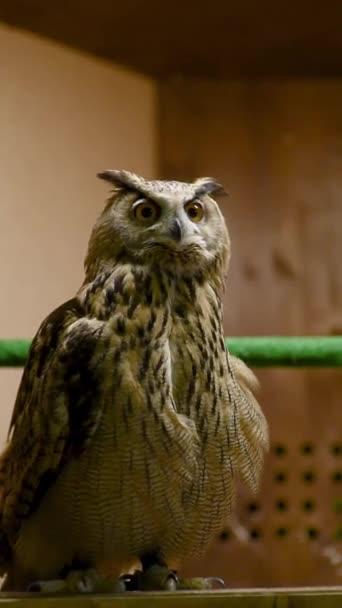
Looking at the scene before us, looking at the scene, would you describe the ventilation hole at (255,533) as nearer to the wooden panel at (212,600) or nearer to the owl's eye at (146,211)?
the owl's eye at (146,211)

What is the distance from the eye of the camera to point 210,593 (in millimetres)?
1355

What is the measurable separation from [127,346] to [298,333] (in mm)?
1504

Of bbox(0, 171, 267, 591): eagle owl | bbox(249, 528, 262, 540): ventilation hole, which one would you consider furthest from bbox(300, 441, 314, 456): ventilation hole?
Answer: bbox(0, 171, 267, 591): eagle owl

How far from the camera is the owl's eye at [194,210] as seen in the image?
1796 mm

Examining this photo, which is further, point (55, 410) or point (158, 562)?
point (158, 562)

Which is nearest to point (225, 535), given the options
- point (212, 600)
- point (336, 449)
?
point (336, 449)

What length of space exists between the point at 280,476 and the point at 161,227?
4.83 feet

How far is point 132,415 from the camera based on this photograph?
164cm

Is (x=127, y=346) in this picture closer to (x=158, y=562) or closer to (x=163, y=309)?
(x=163, y=309)

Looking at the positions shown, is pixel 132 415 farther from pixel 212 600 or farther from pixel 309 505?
pixel 309 505

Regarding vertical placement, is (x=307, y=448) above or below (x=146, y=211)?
below

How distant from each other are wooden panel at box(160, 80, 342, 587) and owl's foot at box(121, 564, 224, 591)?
1.21 metres

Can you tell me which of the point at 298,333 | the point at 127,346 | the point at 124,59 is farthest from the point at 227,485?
the point at 124,59

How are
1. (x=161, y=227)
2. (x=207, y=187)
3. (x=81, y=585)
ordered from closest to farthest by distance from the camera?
(x=81, y=585) < (x=161, y=227) < (x=207, y=187)
